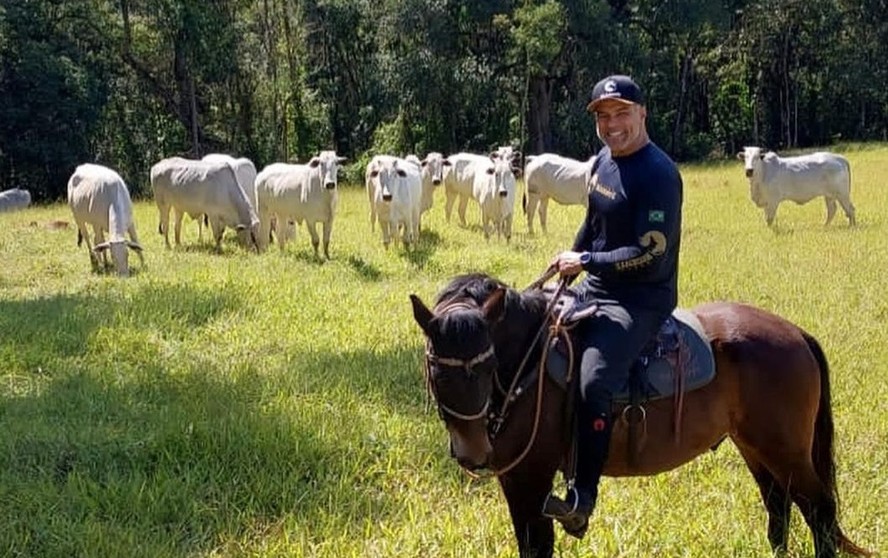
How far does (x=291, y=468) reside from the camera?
4.52 metres

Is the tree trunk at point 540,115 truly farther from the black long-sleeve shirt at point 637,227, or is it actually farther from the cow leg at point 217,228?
the black long-sleeve shirt at point 637,227

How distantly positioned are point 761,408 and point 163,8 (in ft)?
85.1

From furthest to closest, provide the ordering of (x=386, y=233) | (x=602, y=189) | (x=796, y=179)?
(x=796, y=179) → (x=386, y=233) → (x=602, y=189)

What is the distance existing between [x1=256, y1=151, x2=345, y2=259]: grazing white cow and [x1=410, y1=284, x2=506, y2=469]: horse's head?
356 inches

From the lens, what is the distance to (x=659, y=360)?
10.4 feet

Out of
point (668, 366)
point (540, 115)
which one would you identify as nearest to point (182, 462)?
point (668, 366)

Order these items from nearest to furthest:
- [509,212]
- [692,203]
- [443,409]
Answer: [443,409], [509,212], [692,203]

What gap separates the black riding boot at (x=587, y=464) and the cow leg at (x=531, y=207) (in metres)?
11.6

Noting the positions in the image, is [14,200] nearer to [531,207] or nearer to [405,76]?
[405,76]

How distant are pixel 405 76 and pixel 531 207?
13.4m

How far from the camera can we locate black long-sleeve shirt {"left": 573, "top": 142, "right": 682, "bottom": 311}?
299 centimetres

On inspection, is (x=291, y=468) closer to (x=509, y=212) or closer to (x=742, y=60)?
(x=509, y=212)

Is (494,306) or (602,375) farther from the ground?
(494,306)

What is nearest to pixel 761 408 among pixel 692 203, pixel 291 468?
pixel 291 468
